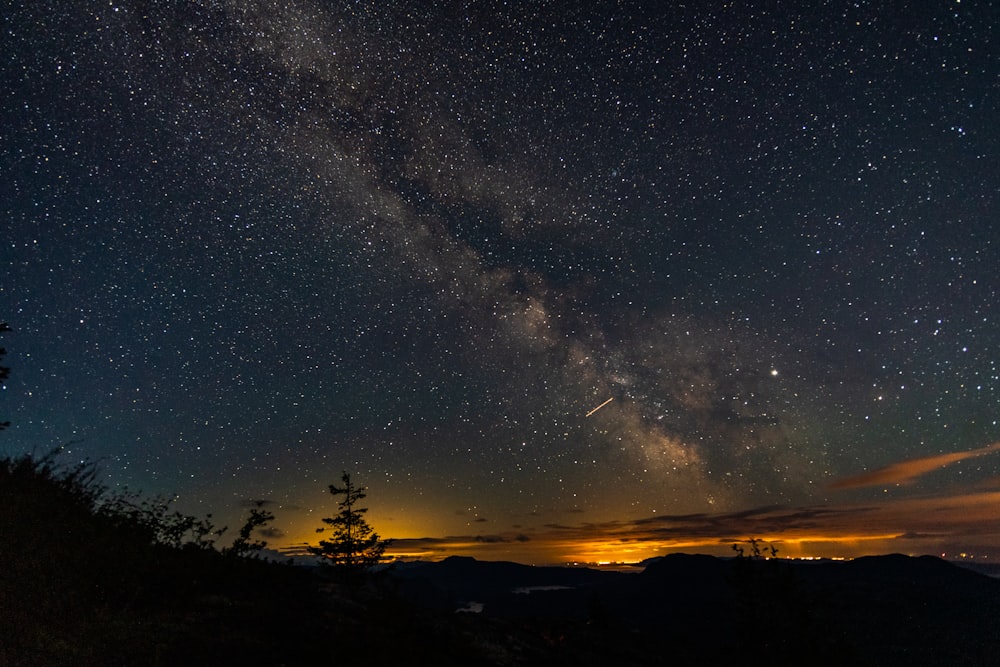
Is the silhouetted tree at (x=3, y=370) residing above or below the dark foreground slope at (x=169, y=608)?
above

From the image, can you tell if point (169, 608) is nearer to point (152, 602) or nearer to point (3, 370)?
point (152, 602)

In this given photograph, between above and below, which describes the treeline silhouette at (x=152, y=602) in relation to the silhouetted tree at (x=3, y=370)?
below

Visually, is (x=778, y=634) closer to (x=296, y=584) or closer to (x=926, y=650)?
(x=296, y=584)

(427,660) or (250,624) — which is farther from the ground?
(250,624)

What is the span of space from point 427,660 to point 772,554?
138ft

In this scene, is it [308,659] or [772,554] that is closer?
[308,659]

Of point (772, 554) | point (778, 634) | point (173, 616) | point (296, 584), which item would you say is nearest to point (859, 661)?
point (778, 634)

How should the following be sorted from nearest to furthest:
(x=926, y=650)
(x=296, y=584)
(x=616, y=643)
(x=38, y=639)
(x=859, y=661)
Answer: (x=38, y=639), (x=296, y=584), (x=616, y=643), (x=859, y=661), (x=926, y=650)

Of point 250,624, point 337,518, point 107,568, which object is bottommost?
point 250,624

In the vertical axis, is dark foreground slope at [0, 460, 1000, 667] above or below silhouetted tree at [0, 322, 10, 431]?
below

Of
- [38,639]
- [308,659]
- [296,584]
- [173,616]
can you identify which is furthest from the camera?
[296,584]

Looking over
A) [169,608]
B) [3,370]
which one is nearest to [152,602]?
[169,608]

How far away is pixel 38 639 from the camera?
17.6 ft

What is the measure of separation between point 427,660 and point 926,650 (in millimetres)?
274962
